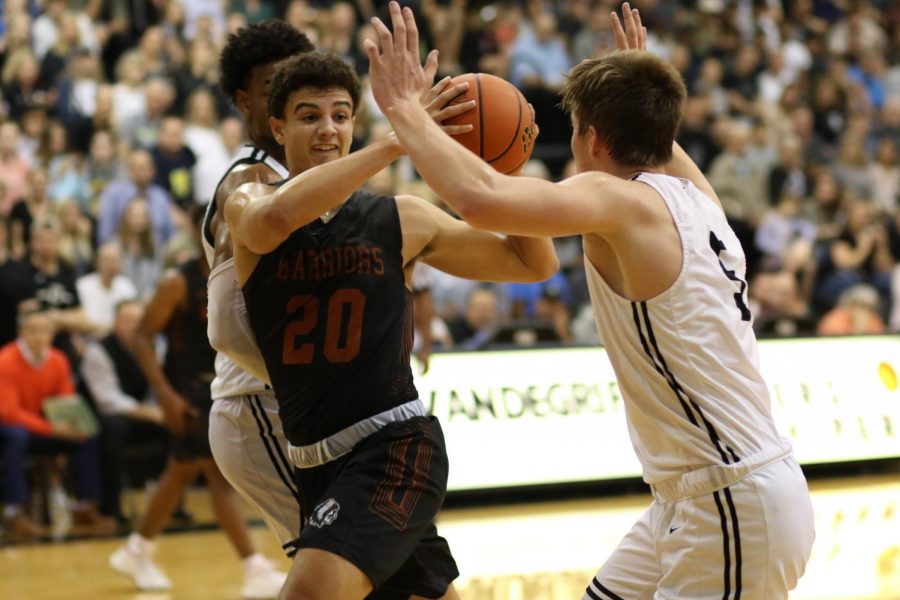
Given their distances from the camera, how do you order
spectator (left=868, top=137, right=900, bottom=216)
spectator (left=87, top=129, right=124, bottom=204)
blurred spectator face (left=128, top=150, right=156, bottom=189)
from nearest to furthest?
1. blurred spectator face (left=128, top=150, right=156, bottom=189)
2. spectator (left=87, top=129, right=124, bottom=204)
3. spectator (left=868, top=137, right=900, bottom=216)

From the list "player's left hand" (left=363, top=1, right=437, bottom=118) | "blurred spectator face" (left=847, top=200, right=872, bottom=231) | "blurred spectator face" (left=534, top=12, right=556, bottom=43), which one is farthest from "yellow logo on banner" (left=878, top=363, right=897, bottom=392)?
"player's left hand" (left=363, top=1, right=437, bottom=118)

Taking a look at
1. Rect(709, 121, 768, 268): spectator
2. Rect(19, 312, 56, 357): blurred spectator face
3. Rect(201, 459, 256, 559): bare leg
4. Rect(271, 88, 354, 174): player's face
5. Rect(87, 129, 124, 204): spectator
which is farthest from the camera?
Rect(709, 121, 768, 268): spectator

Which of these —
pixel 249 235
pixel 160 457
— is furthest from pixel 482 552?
pixel 249 235

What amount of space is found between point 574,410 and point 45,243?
13.7 feet

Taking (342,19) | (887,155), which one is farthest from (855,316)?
(342,19)

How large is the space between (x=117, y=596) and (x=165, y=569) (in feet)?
2.25

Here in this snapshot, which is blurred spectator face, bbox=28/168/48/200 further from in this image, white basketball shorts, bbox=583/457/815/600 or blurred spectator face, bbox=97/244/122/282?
white basketball shorts, bbox=583/457/815/600

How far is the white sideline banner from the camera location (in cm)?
941

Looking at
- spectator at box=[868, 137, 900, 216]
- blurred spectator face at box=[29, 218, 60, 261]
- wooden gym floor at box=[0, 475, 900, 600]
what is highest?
blurred spectator face at box=[29, 218, 60, 261]

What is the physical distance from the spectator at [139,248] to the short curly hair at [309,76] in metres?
6.78

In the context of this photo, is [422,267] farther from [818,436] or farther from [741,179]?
[741,179]

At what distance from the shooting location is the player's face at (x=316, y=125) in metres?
3.82

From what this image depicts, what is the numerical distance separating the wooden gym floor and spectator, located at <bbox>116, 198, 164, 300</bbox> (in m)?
1.92

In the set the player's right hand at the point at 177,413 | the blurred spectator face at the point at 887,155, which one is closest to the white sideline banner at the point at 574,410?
the player's right hand at the point at 177,413
